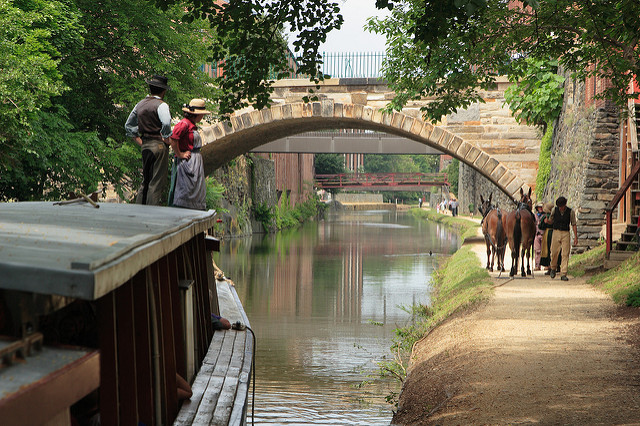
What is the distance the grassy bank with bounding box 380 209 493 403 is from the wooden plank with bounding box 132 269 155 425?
13.7 ft

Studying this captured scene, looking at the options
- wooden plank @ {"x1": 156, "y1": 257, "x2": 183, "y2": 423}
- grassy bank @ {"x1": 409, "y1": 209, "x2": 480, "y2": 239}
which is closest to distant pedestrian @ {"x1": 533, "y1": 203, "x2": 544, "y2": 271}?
wooden plank @ {"x1": 156, "y1": 257, "x2": 183, "y2": 423}

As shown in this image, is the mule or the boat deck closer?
the boat deck

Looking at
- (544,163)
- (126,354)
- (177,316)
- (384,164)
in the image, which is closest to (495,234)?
(544,163)

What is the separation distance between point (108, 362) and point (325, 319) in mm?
9612

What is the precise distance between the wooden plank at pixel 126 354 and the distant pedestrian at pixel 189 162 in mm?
3757

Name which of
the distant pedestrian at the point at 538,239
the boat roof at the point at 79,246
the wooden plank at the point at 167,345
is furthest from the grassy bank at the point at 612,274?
the boat roof at the point at 79,246

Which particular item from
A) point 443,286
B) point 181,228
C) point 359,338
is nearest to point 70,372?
point 181,228

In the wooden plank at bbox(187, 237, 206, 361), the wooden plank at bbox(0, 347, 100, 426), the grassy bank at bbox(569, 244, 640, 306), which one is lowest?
the grassy bank at bbox(569, 244, 640, 306)

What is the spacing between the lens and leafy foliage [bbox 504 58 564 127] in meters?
18.1

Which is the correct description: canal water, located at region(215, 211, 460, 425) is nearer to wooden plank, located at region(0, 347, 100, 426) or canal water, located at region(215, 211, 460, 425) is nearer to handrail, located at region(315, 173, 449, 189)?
wooden plank, located at region(0, 347, 100, 426)

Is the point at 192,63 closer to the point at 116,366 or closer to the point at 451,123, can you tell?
the point at 451,123

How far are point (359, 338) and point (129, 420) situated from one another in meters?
8.04

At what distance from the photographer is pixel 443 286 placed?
14.4 m

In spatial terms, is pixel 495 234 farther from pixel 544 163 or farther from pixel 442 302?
pixel 544 163
